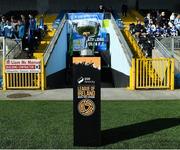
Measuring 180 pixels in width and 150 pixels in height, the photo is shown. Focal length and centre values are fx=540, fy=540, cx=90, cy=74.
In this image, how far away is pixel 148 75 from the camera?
61.8 feet

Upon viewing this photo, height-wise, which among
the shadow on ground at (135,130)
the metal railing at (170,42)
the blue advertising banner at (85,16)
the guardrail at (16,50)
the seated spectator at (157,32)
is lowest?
the shadow on ground at (135,130)

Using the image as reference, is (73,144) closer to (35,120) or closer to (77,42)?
(35,120)

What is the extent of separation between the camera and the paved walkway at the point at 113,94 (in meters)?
17.0

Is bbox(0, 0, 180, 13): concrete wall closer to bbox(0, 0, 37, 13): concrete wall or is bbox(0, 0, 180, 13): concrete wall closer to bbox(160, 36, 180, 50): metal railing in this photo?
bbox(0, 0, 37, 13): concrete wall

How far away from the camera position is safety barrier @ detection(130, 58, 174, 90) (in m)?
18.8

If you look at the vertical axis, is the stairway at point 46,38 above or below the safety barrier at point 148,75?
above

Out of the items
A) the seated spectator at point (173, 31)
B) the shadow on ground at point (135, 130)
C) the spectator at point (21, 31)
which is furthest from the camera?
the seated spectator at point (173, 31)

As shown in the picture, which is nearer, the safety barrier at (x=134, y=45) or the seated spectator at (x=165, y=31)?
the safety barrier at (x=134, y=45)

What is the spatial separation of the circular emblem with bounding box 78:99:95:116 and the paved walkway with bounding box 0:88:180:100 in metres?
6.99

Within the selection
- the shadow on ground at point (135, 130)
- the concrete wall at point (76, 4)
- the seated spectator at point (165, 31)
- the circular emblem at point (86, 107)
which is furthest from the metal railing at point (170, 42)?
the concrete wall at point (76, 4)

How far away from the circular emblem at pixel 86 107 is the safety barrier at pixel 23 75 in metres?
9.11

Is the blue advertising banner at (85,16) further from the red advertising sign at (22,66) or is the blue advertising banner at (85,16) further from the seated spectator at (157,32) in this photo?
the red advertising sign at (22,66)

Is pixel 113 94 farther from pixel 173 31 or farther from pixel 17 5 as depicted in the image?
pixel 17 5

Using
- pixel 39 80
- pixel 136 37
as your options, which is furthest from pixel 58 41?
pixel 39 80
